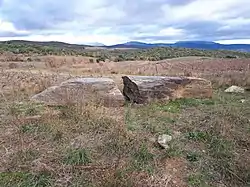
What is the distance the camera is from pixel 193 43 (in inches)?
2248

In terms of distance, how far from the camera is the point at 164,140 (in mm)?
4781

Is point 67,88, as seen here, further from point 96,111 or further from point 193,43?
point 193,43

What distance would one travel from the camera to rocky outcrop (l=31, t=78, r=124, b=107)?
21.7 feet

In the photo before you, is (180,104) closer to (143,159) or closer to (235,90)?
(235,90)

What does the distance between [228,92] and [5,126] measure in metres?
5.47

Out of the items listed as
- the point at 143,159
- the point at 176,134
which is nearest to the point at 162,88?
the point at 176,134

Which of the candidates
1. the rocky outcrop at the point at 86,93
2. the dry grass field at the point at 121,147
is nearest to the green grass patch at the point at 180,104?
the dry grass field at the point at 121,147

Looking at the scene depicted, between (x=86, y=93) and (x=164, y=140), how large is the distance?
242 cm

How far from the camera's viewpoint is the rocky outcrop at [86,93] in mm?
6609

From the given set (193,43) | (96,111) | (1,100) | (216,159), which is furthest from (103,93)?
(193,43)

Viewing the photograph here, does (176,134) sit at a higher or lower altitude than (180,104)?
higher

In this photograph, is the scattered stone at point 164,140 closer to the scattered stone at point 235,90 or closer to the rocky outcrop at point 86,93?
the rocky outcrop at point 86,93

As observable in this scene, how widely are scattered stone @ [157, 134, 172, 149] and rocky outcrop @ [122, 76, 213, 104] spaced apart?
225 cm

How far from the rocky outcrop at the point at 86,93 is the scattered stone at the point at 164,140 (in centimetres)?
188
